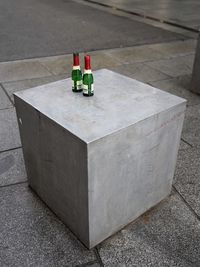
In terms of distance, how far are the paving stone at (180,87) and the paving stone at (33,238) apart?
3.31 m

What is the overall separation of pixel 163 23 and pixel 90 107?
10.2 m

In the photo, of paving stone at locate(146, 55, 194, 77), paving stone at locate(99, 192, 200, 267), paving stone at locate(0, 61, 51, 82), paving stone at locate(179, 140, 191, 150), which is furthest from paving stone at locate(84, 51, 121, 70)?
paving stone at locate(99, 192, 200, 267)

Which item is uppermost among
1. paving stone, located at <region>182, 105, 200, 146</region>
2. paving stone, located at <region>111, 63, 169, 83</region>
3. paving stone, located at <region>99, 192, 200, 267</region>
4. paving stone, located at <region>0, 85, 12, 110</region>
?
paving stone, located at <region>0, 85, 12, 110</region>

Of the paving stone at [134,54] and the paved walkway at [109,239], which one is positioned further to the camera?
the paving stone at [134,54]

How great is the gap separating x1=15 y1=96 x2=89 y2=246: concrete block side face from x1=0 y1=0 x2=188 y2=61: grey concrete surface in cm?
501

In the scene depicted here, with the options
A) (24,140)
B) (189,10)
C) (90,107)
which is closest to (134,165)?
(90,107)

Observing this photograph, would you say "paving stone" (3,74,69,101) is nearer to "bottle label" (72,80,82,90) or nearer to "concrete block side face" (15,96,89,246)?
"concrete block side face" (15,96,89,246)

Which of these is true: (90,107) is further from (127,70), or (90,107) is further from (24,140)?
(127,70)

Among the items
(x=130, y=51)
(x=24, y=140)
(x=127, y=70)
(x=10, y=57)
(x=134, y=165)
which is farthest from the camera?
(x=130, y=51)

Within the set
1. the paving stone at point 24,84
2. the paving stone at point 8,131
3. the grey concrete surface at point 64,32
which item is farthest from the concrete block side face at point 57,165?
the grey concrete surface at point 64,32

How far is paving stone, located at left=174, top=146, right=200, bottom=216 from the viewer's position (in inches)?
121

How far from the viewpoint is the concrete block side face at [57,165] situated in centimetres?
218

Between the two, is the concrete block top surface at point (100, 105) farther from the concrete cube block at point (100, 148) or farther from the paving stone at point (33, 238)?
the paving stone at point (33, 238)

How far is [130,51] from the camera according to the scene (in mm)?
7926
